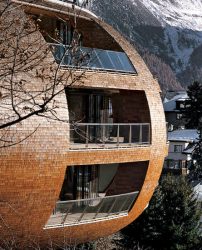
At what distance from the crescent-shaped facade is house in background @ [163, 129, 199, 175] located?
34.9 meters

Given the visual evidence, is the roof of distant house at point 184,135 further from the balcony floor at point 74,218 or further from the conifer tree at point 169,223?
the balcony floor at point 74,218

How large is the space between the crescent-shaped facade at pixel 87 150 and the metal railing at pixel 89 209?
3 centimetres

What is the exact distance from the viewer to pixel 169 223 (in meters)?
24.9

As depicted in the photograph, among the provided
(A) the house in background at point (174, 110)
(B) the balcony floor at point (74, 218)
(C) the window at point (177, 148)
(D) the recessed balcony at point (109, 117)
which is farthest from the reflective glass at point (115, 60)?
(A) the house in background at point (174, 110)

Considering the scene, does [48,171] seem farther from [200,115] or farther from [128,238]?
[200,115]

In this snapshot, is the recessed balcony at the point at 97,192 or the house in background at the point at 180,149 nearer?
the recessed balcony at the point at 97,192

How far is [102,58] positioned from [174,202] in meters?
8.36

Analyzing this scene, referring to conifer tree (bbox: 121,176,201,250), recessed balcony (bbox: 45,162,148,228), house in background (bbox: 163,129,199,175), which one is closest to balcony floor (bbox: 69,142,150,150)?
recessed balcony (bbox: 45,162,148,228)

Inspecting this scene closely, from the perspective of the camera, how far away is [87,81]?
19.2 m

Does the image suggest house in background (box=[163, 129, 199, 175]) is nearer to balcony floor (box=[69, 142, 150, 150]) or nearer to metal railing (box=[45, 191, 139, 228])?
metal railing (box=[45, 191, 139, 228])

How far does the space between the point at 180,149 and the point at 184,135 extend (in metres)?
2.90

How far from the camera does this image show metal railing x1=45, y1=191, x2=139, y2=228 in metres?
18.8

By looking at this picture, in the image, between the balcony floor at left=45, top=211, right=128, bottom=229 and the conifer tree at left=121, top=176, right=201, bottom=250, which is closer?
the balcony floor at left=45, top=211, right=128, bottom=229

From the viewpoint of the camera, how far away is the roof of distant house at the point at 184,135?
209ft
